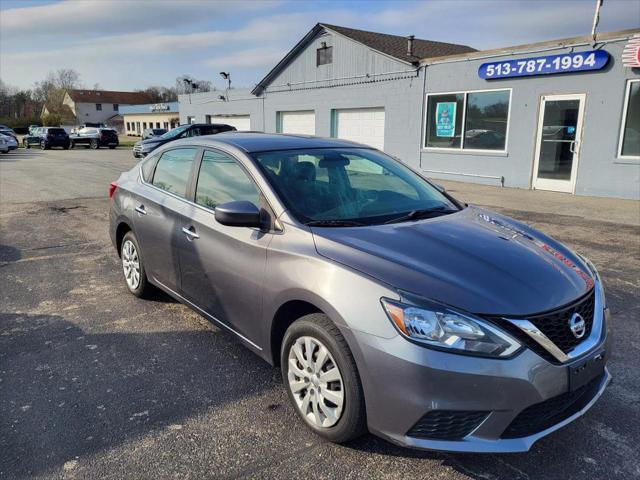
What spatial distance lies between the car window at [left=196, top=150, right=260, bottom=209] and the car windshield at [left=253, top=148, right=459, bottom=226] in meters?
0.16

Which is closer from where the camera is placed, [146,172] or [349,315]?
[349,315]

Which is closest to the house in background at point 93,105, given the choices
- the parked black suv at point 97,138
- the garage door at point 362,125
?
the parked black suv at point 97,138

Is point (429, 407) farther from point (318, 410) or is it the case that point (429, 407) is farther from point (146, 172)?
point (146, 172)

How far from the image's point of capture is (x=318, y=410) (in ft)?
9.05

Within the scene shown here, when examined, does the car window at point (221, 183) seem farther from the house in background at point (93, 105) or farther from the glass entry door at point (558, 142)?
the house in background at point (93, 105)

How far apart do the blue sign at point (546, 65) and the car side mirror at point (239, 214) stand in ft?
38.7

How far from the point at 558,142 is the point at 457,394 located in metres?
12.6

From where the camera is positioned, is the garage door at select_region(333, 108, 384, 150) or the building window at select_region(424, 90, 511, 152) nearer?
the building window at select_region(424, 90, 511, 152)

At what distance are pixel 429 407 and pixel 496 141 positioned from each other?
13610 millimetres

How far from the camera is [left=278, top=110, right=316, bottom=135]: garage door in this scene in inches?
853

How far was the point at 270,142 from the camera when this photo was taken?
3859 mm

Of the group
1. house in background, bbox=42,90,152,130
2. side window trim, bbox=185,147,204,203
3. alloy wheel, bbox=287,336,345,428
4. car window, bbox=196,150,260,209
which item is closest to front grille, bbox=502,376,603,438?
alloy wheel, bbox=287,336,345,428

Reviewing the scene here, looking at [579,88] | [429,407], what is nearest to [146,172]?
[429,407]

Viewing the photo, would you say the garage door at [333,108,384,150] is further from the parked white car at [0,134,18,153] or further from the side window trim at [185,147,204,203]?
the parked white car at [0,134,18,153]
